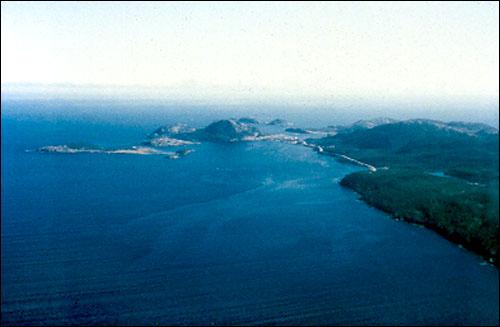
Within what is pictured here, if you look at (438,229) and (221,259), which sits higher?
(438,229)

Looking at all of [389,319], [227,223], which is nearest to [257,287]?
[389,319]

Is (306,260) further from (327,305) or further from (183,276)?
(183,276)

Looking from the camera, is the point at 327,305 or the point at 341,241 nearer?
the point at 327,305

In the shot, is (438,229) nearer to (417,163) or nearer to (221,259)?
(221,259)

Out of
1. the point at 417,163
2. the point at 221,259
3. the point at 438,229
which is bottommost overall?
the point at 221,259

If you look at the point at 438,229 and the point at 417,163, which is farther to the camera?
the point at 417,163

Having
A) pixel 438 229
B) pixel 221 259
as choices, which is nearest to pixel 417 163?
pixel 438 229

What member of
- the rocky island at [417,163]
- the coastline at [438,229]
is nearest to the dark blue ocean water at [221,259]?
the coastline at [438,229]

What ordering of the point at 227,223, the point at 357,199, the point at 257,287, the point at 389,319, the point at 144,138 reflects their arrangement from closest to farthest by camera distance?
the point at 389,319
the point at 257,287
the point at 227,223
the point at 357,199
the point at 144,138
